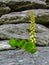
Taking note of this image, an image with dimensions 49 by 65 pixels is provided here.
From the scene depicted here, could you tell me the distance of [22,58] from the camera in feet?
16.0

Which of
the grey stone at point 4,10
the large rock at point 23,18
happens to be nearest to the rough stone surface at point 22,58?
the large rock at point 23,18

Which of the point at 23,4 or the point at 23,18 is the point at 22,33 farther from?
the point at 23,4

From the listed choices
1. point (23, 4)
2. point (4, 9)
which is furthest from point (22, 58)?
point (23, 4)

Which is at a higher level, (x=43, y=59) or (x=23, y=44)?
(x=23, y=44)

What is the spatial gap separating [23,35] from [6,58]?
1814 millimetres

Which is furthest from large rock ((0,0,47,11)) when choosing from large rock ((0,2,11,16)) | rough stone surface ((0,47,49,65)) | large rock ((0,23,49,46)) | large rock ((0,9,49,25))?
rough stone surface ((0,47,49,65))

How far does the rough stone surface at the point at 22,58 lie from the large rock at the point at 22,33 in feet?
2.66

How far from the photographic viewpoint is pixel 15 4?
892 centimetres

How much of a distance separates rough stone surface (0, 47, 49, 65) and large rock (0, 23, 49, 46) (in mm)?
812

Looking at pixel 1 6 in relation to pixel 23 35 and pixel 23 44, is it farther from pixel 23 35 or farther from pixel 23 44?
pixel 23 44

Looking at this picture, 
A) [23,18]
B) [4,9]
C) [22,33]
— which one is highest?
[4,9]

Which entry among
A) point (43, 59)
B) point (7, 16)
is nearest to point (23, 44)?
point (43, 59)

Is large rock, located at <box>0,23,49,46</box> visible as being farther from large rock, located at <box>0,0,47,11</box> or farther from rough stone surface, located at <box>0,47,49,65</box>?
large rock, located at <box>0,0,47,11</box>

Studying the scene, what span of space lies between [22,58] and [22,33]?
2055mm
